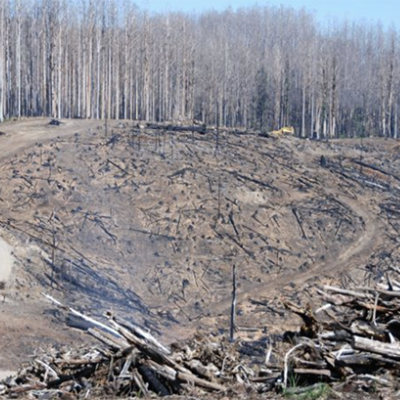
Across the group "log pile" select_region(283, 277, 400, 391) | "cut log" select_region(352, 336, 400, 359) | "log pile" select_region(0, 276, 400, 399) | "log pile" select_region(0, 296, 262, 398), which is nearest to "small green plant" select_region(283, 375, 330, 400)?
"log pile" select_region(0, 276, 400, 399)

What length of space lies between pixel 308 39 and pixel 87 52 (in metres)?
29.1

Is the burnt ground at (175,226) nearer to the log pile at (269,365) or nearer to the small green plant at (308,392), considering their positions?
the log pile at (269,365)

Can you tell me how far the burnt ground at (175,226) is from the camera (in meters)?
23.7

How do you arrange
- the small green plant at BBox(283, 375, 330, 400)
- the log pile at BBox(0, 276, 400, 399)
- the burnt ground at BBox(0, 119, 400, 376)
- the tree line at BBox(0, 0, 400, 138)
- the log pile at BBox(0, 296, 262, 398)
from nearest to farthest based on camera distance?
the small green plant at BBox(283, 375, 330, 400) < the log pile at BBox(0, 276, 400, 399) < the log pile at BBox(0, 296, 262, 398) < the burnt ground at BBox(0, 119, 400, 376) < the tree line at BBox(0, 0, 400, 138)

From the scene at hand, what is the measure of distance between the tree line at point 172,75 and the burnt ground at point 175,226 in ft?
56.2

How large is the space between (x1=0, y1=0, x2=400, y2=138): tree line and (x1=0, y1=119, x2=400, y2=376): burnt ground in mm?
17125

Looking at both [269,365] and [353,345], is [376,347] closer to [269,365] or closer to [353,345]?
[353,345]

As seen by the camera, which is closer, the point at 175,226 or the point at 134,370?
the point at 134,370

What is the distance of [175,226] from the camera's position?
29.0 metres

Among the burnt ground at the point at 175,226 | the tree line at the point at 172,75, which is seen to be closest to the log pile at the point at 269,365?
the burnt ground at the point at 175,226

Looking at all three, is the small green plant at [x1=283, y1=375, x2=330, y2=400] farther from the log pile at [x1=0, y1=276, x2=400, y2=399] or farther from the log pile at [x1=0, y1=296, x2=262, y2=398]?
the log pile at [x1=0, y1=296, x2=262, y2=398]

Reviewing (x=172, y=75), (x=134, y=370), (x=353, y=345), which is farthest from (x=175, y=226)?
(x=172, y=75)

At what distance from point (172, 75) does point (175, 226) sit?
37.5 metres

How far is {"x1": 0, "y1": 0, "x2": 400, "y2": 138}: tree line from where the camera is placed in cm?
5484
